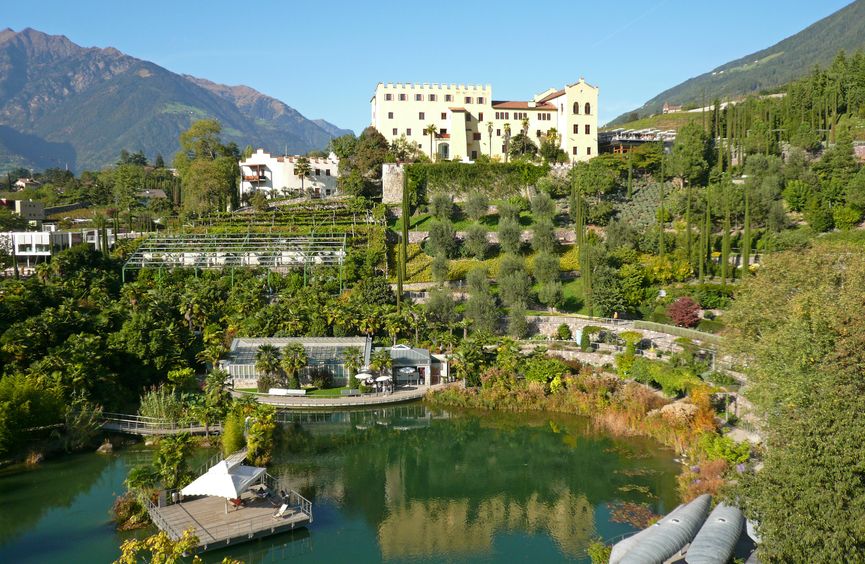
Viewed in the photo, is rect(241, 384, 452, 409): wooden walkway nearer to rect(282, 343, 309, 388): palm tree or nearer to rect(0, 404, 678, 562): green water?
rect(0, 404, 678, 562): green water

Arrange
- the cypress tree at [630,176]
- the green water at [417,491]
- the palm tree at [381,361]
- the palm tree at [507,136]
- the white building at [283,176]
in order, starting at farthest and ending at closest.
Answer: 1. the white building at [283,176]
2. the palm tree at [507,136]
3. the cypress tree at [630,176]
4. the palm tree at [381,361]
5. the green water at [417,491]

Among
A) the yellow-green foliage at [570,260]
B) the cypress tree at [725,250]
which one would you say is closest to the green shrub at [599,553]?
the cypress tree at [725,250]

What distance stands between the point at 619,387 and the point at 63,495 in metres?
25.1

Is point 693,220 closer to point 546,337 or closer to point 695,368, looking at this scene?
point 546,337

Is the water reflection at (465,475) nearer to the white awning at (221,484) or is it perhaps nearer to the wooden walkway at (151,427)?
the white awning at (221,484)

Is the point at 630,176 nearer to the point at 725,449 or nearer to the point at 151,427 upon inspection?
the point at 725,449

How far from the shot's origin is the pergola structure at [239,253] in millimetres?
51438

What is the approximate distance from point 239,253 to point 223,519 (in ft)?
108

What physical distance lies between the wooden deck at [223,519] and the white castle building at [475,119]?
53114mm

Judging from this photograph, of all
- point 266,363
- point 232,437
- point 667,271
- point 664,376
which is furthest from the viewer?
point 667,271

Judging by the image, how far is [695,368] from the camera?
33812mm

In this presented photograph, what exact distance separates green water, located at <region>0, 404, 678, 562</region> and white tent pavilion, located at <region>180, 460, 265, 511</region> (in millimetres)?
1844

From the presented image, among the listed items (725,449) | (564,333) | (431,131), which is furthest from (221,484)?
(431,131)

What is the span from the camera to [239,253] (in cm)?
5256
